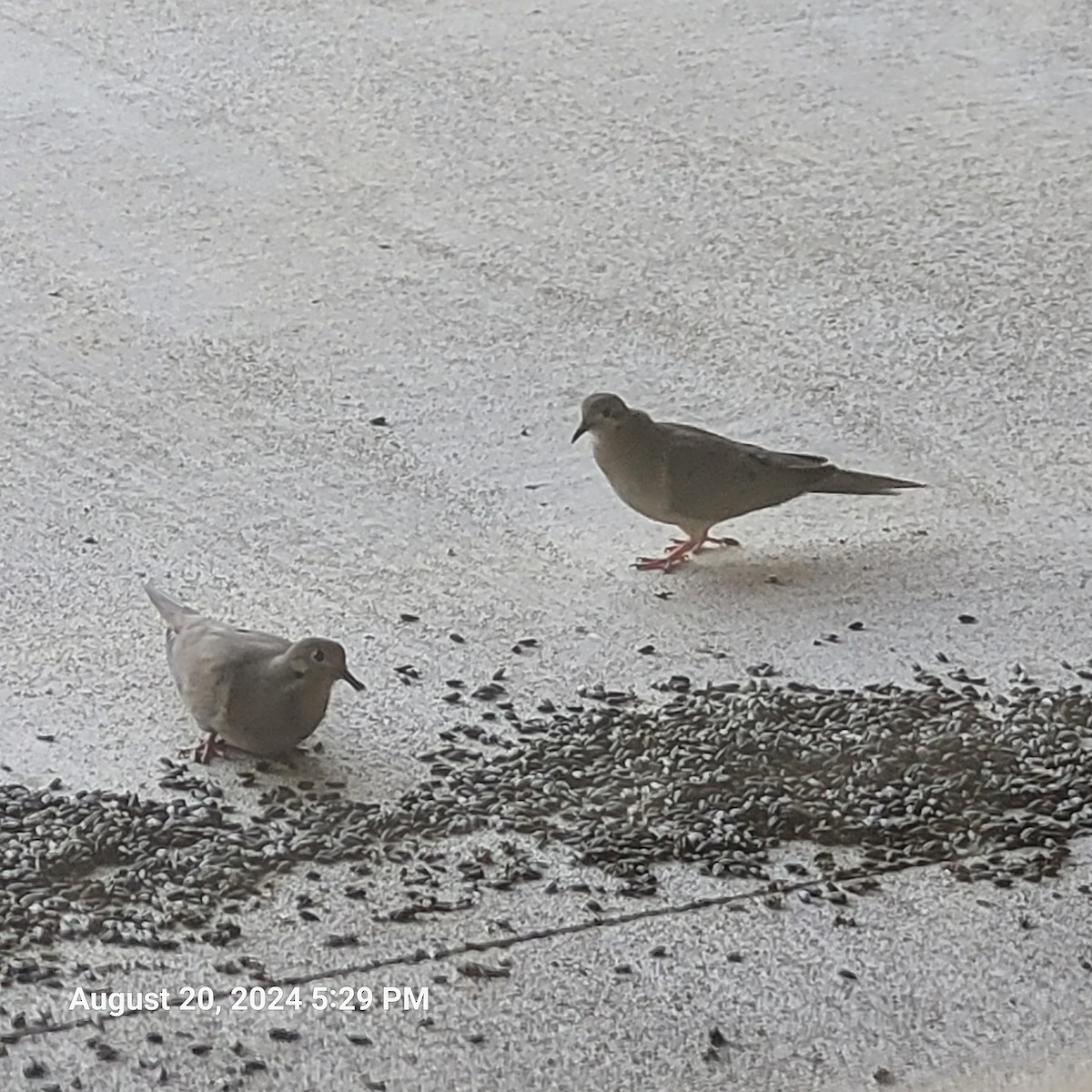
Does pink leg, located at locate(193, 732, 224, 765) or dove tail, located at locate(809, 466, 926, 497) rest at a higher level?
dove tail, located at locate(809, 466, 926, 497)

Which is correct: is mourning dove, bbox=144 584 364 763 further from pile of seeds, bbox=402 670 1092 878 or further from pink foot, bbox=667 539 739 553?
pink foot, bbox=667 539 739 553

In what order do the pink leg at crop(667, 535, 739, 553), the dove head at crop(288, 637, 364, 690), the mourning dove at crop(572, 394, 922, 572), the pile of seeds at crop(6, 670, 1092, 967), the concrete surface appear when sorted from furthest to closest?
the pink leg at crop(667, 535, 739, 553) → the mourning dove at crop(572, 394, 922, 572) → the dove head at crop(288, 637, 364, 690) → the pile of seeds at crop(6, 670, 1092, 967) → the concrete surface

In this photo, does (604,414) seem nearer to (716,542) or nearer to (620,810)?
(716,542)

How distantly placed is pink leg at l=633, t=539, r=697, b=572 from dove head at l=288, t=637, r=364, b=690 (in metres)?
0.65

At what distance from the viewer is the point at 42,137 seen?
175 inches

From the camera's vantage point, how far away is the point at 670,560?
286 centimetres

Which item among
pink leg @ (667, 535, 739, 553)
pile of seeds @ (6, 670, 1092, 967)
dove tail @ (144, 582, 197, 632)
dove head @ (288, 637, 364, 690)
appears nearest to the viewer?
pile of seeds @ (6, 670, 1092, 967)

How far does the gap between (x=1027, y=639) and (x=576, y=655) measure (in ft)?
1.91

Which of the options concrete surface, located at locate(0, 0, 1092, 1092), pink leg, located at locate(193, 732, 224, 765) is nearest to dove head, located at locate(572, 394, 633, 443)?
concrete surface, located at locate(0, 0, 1092, 1092)

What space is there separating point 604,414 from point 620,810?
72 cm

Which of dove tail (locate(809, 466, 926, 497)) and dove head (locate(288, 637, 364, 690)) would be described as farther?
dove tail (locate(809, 466, 926, 497))

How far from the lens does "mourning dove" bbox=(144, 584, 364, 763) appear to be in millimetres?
2320

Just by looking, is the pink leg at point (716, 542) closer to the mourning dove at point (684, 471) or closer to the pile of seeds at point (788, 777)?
the mourning dove at point (684, 471)

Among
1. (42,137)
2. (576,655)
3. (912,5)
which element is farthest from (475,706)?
(912,5)
